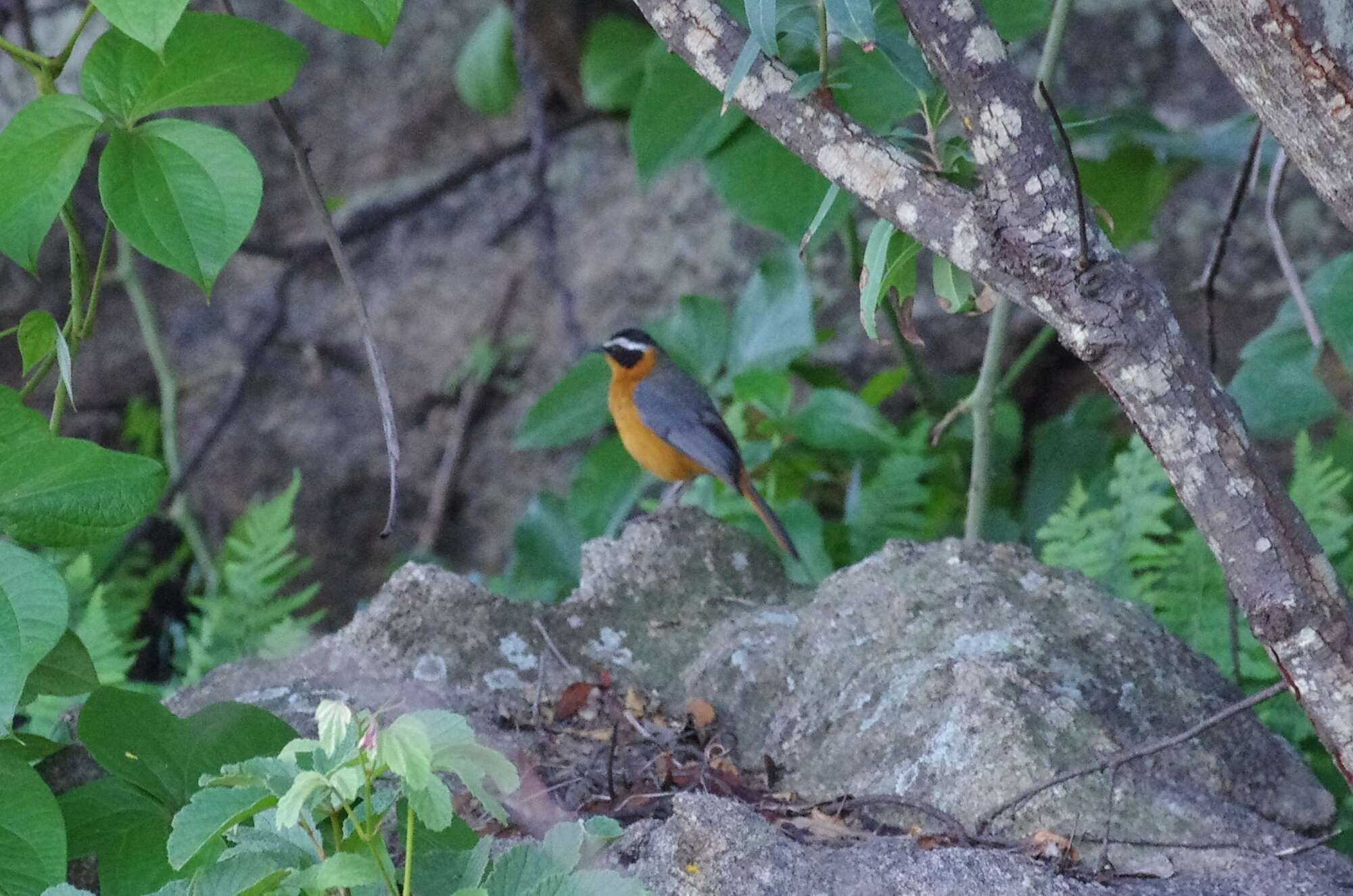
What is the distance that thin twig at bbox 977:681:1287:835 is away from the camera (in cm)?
198

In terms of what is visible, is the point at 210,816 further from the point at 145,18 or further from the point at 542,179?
the point at 542,179

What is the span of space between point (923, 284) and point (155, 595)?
3407mm

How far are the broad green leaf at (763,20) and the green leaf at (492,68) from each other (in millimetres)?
4172

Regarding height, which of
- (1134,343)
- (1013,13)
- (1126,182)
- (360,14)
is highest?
(1013,13)

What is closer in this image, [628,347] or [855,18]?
[855,18]

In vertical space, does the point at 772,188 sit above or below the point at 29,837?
above

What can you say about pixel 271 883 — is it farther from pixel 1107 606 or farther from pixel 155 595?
pixel 155 595

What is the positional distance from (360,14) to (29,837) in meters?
1.23

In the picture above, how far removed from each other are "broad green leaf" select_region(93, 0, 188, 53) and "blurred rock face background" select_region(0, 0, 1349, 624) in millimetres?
4440

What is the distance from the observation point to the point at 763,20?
186 centimetres

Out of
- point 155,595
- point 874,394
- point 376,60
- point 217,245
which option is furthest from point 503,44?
point 217,245

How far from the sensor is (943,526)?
16.1ft

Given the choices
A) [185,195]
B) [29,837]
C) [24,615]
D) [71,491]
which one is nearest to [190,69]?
[185,195]

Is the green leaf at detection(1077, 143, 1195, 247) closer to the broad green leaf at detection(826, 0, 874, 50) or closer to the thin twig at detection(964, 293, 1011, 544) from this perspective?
the thin twig at detection(964, 293, 1011, 544)
